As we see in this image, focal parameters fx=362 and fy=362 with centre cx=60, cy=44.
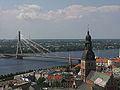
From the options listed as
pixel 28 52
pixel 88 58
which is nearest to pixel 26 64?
pixel 28 52

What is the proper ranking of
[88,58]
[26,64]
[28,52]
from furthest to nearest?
1. [28,52]
2. [26,64]
3. [88,58]

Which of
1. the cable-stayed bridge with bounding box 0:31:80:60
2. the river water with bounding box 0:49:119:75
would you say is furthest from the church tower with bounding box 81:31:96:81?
A: the cable-stayed bridge with bounding box 0:31:80:60

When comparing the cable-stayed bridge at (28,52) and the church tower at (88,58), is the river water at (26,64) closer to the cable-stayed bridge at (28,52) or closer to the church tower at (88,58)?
the cable-stayed bridge at (28,52)

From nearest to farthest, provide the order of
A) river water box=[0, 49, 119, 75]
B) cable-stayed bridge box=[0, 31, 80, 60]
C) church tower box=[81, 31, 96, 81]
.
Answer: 1. church tower box=[81, 31, 96, 81]
2. river water box=[0, 49, 119, 75]
3. cable-stayed bridge box=[0, 31, 80, 60]

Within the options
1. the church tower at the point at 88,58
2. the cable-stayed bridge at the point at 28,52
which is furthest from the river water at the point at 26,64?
the church tower at the point at 88,58

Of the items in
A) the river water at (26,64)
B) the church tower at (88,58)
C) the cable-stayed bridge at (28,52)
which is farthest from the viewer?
the cable-stayed bridge at (28,52)

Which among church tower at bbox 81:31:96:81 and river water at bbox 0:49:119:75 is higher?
church tower at bbox 81:31:96:81

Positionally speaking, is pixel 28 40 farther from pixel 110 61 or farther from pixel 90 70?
pixel 90 70

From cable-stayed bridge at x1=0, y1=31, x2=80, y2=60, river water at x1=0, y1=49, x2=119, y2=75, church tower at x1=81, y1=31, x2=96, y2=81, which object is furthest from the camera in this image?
cable-stayed bridge at x1=0, y1=31, x2=80, y2=60

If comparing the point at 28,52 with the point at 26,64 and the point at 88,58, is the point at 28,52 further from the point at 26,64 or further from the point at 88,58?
the point at 88,58

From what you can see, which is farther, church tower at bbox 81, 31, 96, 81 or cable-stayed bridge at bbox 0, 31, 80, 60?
cable-stayed bridge at bbox 0, 31, 80, 60

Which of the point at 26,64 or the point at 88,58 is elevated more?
the point at 88,58

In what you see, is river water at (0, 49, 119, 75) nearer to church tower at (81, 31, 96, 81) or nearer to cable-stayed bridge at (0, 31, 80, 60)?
cable-stayed bridge at (0, 31, 80, 60)
